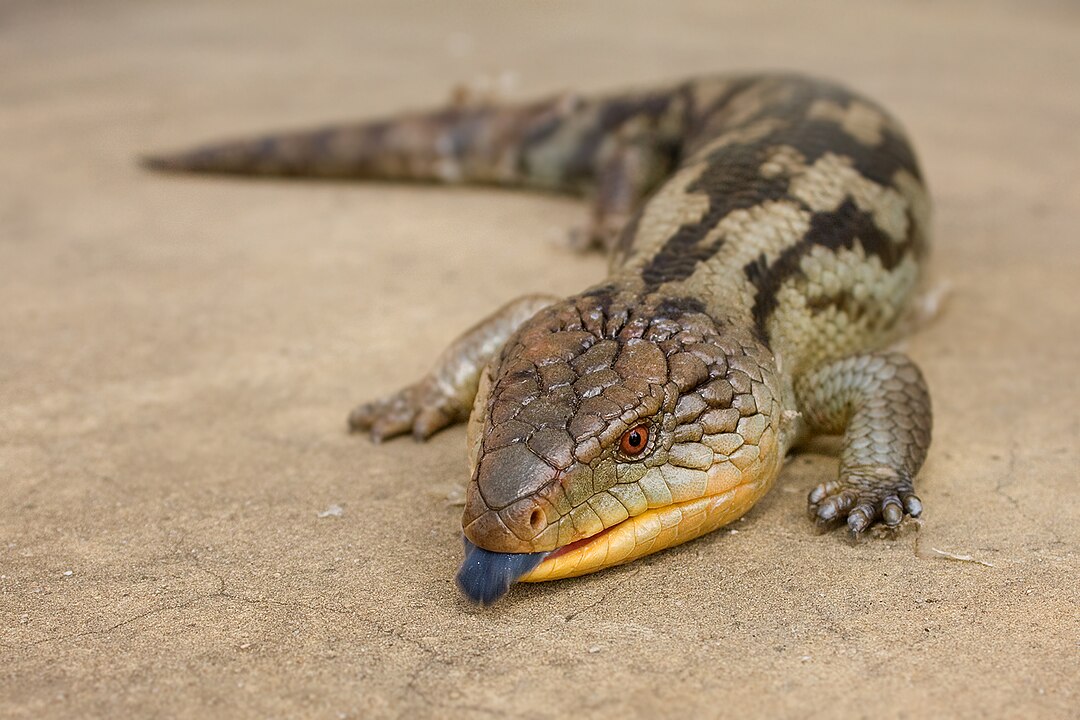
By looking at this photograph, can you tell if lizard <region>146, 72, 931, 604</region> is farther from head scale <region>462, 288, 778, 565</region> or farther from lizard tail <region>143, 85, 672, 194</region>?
lizard tail <region>143, 85, 672, 194</region>

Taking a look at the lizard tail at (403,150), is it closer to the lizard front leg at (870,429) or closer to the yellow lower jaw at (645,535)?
the lizard front leg at (870,429)

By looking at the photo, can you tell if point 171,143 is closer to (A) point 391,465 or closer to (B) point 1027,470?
(A) point 391,465

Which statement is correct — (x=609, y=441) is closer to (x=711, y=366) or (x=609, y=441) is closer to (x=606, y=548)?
(x=606, y=548)

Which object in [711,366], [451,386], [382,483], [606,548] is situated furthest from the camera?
[451,386]

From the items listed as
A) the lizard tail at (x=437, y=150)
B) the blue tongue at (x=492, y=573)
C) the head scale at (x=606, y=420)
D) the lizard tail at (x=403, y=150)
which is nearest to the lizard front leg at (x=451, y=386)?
the head scale at (x=606, y=420)

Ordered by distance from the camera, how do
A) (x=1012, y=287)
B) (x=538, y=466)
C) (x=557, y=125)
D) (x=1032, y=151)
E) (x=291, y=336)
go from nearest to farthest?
(x=538, y=466) → (x=291, y=336) → (x=1012, y=287) → (x=557, y=125) → (x=1032, y=151)

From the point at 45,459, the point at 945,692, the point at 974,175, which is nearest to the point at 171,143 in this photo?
the point at 45,459

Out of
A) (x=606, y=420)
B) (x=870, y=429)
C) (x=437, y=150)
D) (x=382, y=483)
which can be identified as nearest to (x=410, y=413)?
(x=382, y=483)

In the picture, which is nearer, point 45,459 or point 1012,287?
point 45,459
